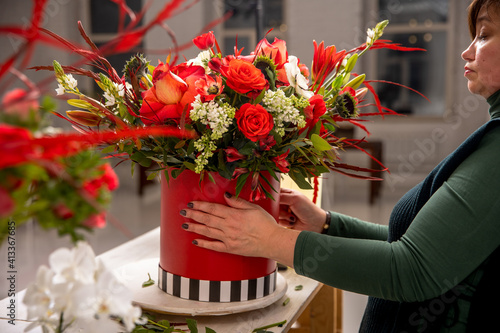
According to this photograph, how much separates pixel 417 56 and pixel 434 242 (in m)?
6.57

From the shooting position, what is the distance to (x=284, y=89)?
2.92 ft

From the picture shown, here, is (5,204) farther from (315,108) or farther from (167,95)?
(315,108)

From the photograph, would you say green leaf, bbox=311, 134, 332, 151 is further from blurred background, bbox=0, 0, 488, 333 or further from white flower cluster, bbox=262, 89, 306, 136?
blurred background, bbox=0, 0, 488, 333

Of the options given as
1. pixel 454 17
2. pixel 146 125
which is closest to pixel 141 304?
pixel 146 125

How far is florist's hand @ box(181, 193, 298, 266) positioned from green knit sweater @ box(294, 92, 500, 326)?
0.03m

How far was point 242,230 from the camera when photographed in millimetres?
908

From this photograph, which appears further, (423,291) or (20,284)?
(20,284)

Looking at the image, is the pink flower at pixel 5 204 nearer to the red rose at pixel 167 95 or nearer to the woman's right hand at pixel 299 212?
the red rose at pixel 167 95

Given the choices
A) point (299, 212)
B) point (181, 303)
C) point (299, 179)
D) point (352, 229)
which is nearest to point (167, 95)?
point (299, 179)

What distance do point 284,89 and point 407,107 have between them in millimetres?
6453

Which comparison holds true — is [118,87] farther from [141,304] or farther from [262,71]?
[141,304]

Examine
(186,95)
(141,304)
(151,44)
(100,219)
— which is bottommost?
(141,304)

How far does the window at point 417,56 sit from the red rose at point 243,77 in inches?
249

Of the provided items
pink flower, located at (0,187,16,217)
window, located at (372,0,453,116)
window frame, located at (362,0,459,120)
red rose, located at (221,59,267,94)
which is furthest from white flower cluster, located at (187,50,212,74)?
window, located at (372,0,453,116)
